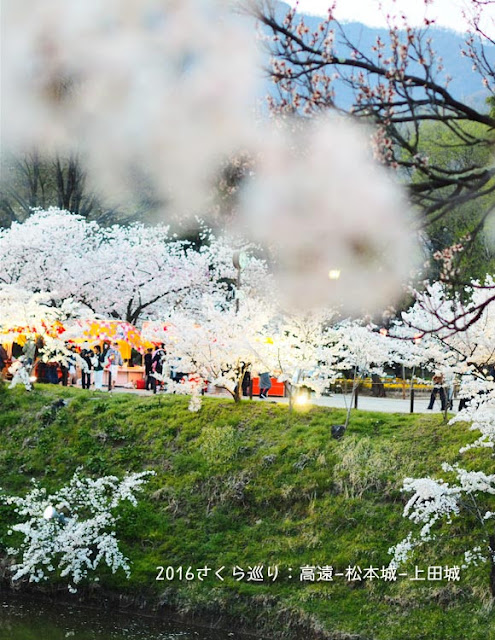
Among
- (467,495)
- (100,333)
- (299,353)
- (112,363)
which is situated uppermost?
(100,333)

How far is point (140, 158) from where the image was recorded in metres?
23.5

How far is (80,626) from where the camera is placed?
12414mm

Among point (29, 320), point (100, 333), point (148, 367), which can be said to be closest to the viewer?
point (29, 320)

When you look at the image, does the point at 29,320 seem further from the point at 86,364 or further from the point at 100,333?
the point at 86,364

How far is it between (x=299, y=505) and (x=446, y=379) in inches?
139

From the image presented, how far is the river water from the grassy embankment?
18.0 inches

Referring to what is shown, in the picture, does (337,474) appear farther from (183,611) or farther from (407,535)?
(183,611)

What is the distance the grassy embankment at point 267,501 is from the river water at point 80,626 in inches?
18.0

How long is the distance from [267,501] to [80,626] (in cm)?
372

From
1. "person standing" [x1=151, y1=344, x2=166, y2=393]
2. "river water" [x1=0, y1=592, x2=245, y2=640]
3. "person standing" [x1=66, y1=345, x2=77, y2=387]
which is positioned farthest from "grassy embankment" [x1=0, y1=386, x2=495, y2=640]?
"person standing" [x1=66, y1=345, x2=77, y2=387]

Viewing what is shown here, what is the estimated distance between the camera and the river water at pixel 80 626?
12.0 meters

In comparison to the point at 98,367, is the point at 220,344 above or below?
above

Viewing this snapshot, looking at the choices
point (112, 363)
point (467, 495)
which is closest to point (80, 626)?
point (467, 495)

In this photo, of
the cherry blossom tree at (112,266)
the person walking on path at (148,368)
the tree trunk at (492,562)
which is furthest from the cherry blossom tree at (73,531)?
the cherry blossom tree at (112,266)
